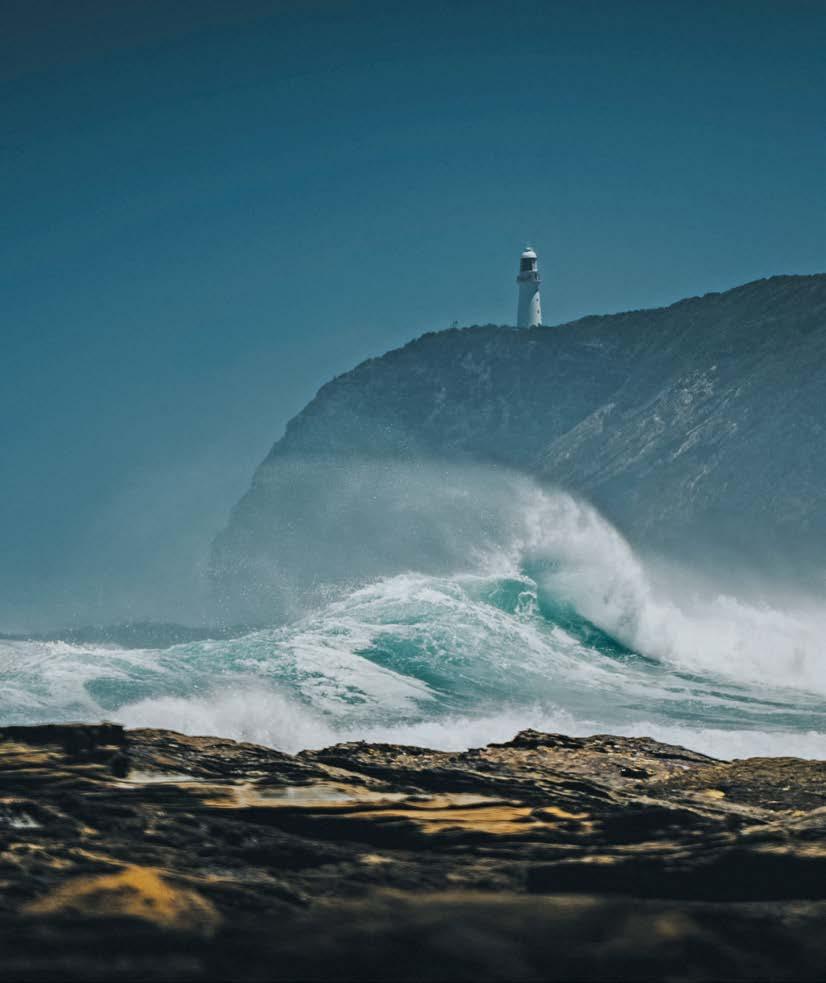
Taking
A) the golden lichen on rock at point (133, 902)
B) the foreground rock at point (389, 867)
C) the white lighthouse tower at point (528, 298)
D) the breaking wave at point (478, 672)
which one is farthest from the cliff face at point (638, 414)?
the golden lichen on rock at point (133, 902)

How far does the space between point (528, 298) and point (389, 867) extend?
90.4m

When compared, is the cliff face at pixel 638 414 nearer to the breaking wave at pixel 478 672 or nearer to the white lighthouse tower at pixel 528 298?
the white lighthouse tower at pixel 528 298

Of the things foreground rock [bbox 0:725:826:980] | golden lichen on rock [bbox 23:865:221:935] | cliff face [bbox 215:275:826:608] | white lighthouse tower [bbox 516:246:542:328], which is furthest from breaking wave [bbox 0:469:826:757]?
white lighthouse tower [bbox 516:246:542:328]

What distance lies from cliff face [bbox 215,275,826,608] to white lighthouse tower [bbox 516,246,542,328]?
1942 millimetres

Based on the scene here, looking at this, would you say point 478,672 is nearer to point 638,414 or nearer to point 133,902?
point 133,902

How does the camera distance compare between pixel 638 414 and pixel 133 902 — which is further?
pixel 638 414

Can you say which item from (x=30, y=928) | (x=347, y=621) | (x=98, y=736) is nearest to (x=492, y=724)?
(x=347, y=621)

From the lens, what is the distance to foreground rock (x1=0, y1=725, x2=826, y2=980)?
1795mm

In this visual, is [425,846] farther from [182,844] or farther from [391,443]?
[391,443]

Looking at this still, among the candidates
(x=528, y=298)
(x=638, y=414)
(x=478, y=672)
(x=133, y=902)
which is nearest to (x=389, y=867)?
(x=133, y=902)

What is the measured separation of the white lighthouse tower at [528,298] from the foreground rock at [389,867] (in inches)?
3470

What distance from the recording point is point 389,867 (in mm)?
2240

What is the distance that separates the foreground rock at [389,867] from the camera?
1.79 meters

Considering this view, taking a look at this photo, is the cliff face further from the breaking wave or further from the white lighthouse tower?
the breaking wave
